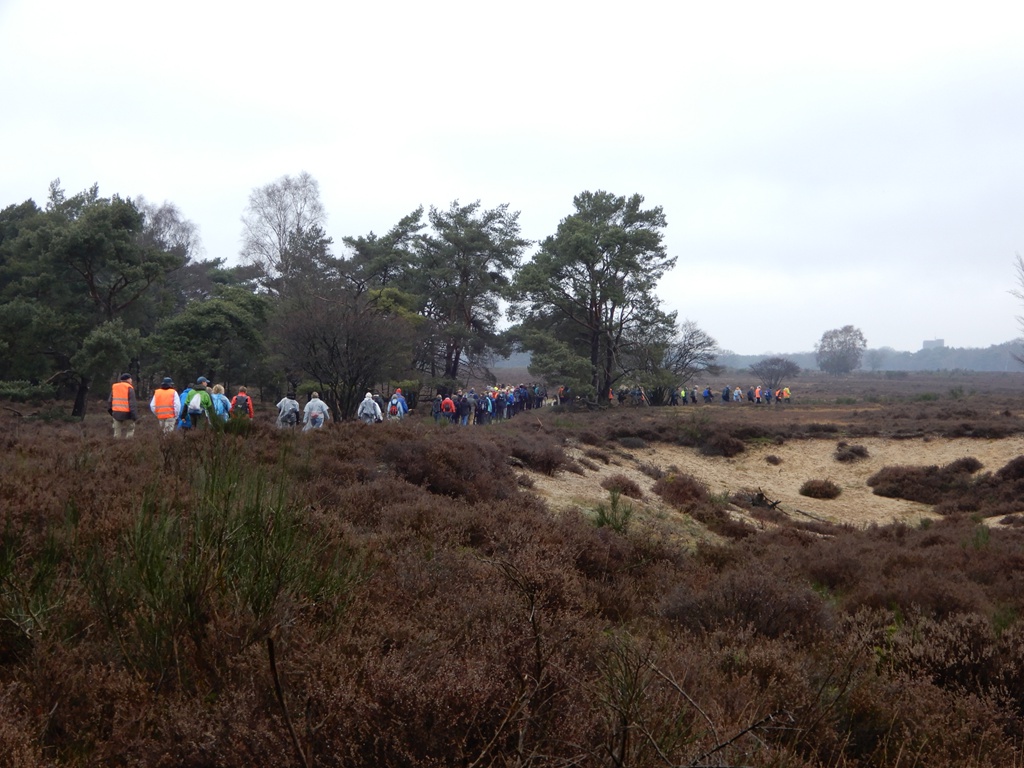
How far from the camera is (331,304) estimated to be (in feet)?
91.2

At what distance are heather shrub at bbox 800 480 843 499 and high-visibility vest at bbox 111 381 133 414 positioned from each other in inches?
676

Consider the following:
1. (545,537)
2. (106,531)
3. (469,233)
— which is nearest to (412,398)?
(469,233)

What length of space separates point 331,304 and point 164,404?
15133mm

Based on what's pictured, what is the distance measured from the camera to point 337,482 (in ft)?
30.2

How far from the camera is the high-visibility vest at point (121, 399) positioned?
1309 centimetres

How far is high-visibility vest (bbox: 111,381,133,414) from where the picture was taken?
43.0ft

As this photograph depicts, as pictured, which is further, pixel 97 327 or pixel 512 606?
pixel 97 327

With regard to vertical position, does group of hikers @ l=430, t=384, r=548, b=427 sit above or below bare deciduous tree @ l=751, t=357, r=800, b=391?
below

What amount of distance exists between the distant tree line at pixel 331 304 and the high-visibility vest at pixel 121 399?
1046cm

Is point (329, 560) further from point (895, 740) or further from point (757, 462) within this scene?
point (757, 462)

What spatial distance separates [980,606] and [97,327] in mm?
29135

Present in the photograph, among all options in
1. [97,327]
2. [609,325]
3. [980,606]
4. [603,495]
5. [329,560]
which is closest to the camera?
[329,560]

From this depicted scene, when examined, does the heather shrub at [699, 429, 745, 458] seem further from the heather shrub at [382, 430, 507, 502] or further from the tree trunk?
the tree trunk

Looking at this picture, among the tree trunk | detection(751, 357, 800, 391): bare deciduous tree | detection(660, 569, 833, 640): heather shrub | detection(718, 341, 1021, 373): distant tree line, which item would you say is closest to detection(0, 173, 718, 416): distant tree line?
the tree trunk
